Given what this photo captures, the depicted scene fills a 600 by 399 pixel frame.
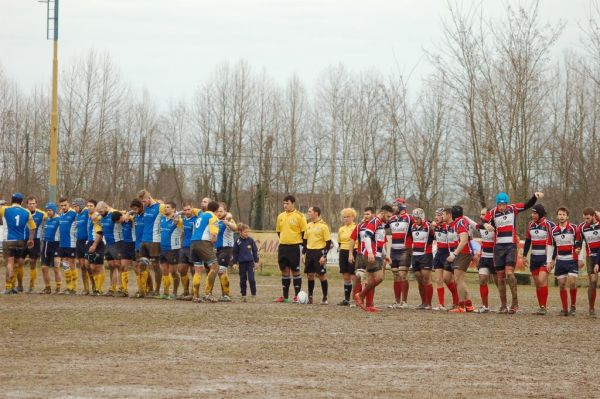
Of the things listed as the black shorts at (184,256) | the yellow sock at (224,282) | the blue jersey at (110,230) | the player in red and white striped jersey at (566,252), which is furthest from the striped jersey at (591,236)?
the blue jersey at (110,230)

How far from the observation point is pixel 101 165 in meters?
57.4

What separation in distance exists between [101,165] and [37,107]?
245 inches

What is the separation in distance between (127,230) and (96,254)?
3.63 ft

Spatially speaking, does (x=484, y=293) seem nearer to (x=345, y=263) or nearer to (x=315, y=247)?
(x=345, y=263)

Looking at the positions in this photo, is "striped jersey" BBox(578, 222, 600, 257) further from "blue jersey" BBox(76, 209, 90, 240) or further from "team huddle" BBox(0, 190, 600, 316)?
"blue jersey" BBox(76, 209, 90, 240)

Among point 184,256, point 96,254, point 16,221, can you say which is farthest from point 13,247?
point 184,256

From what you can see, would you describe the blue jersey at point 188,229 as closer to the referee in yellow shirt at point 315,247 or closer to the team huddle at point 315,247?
the team huddle at point 315,247

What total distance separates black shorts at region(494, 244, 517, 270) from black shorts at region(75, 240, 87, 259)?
962 cm

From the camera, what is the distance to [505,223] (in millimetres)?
19562

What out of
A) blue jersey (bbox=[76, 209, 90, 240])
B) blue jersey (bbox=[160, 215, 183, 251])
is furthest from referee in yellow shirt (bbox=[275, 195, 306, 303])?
blue jersey (bbox=[76, 209, 90, 240])

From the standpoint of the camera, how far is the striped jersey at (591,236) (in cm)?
1912

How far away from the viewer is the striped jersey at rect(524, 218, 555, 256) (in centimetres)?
1945

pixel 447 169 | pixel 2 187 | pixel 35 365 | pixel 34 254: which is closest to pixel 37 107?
pixel 2 187

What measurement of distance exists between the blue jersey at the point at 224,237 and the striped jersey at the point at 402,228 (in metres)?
3.61
